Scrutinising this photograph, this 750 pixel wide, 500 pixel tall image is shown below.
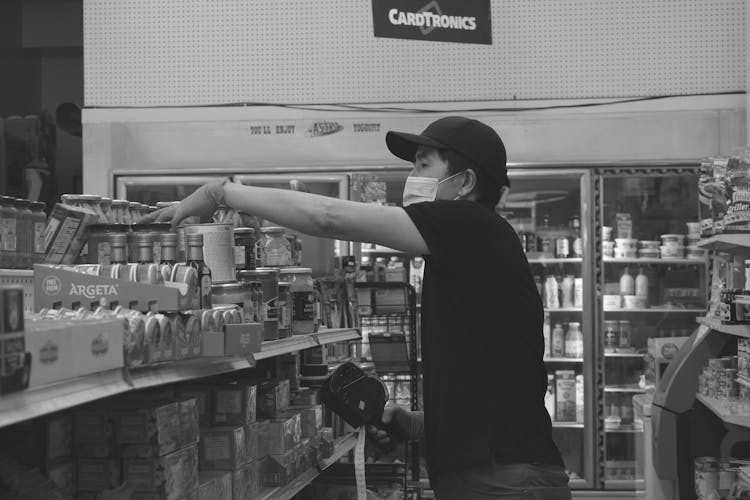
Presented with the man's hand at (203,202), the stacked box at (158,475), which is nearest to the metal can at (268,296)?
the man's hand at (203,202)

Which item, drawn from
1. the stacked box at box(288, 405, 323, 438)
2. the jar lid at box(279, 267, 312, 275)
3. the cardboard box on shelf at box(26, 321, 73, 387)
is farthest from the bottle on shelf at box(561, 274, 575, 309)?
the cardboard box on shelf at box(26, 321, 73, 387)

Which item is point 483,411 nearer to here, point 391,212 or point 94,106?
point 391,212

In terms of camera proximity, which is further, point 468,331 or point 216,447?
point 216,447

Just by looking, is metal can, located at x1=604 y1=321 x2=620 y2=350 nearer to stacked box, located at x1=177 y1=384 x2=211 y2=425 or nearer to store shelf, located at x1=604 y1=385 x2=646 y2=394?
store shelf, located at x1=604 y1=385 x2=646 y2=394

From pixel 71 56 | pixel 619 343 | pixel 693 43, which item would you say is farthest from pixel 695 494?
pixel 71 56

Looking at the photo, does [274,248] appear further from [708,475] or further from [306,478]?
[708,475]

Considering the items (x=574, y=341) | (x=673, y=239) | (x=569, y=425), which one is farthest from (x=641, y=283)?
(x=569, y=425)

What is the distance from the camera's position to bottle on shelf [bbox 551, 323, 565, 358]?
→ 7270 mm

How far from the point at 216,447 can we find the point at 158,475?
513 mm

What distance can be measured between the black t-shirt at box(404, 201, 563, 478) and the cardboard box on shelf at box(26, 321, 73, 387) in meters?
0.94

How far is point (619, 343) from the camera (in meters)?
7.24

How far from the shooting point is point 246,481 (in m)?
3.22

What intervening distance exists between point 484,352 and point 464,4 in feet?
16.4

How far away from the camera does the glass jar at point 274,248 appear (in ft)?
12.6
